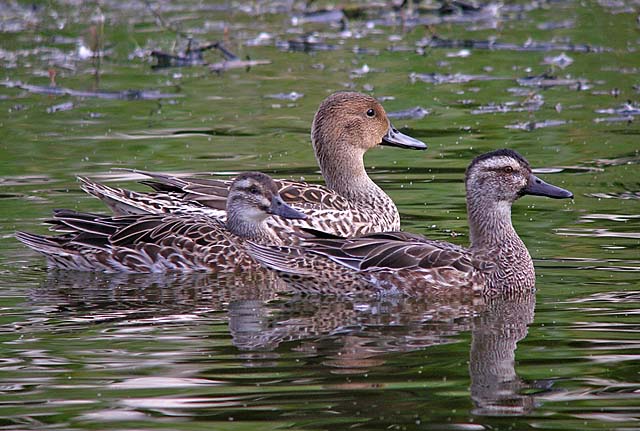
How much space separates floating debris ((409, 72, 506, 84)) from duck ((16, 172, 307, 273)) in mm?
7356

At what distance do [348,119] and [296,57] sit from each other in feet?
24.9

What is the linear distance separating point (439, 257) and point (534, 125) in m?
5.86

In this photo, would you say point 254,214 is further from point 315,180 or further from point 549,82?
point 549,82

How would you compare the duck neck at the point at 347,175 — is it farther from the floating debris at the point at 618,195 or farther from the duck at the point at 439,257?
the floating debris at the point at 618,195

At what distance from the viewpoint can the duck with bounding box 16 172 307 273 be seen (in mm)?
9797

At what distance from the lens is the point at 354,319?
8086 mm

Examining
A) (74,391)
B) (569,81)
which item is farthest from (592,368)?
(569,81)

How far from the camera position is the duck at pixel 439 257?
8.73 metres

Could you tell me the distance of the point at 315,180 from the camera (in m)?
12.7

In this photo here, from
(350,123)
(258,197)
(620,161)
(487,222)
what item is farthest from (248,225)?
(620,161)

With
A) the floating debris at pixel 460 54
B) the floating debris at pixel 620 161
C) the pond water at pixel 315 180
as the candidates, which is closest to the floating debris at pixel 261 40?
the pond water at pixel 315 180

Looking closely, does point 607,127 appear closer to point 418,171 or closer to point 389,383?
point 418,171

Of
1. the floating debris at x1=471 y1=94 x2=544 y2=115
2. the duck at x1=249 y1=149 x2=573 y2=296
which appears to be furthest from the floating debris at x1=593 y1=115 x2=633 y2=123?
the duck at x1=249 y1=149 x2=573 y2=296

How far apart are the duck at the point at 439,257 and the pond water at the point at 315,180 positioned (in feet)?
0.66
